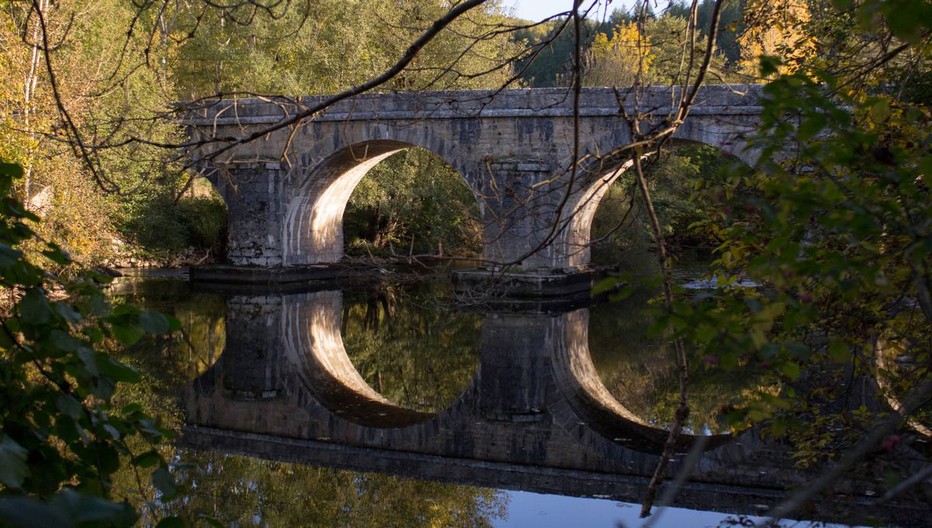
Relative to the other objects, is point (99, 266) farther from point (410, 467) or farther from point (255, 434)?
point (410, 467)

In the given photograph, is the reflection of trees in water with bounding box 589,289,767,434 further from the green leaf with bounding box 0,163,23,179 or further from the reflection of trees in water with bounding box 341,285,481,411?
the green leaf with bounding box 0,163,23,179

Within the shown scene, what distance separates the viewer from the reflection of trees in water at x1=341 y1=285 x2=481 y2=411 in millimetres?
9188

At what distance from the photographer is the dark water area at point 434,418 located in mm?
5715

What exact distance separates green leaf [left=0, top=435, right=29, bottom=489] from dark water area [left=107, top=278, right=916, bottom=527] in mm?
1519

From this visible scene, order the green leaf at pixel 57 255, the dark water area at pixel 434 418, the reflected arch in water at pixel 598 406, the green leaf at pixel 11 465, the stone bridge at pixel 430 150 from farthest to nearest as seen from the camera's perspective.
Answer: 1. the stone bridge at pixel 430 150
2. the reflected arch in water at pixel 598 406
3. the dark water area at pixel 434 418
4. the green leaf at pixel 57 255
5. the green leaf at pixel 11 465

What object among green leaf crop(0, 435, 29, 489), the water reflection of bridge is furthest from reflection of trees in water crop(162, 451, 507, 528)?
green leaf crop(0, 435, 29, 489)

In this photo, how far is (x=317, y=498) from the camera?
571cm

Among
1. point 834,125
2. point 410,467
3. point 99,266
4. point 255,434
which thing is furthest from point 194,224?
point 834,125

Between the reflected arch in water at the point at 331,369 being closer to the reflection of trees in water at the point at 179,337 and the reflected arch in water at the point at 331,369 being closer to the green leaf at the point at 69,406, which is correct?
the reflection of trees in water at the point at 179,337

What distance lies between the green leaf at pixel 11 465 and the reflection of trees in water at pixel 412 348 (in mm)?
6891

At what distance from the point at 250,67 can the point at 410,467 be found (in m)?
14.9

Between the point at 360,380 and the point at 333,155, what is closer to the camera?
the point at 360,380

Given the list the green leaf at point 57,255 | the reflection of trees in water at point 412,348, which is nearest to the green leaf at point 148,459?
the green leaf at point 57,255

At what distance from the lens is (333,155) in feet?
53.1
